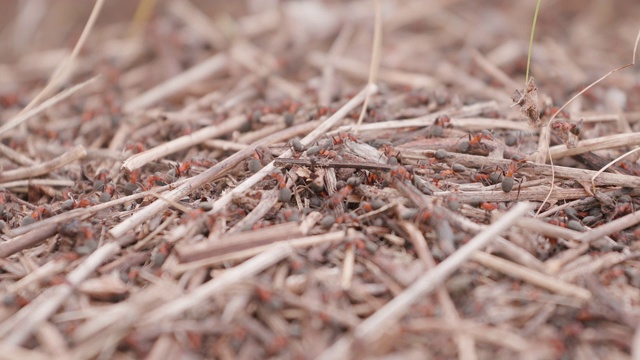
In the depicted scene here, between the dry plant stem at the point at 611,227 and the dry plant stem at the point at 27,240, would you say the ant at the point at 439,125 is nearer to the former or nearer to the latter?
the dry plant stem at the point at 611,227

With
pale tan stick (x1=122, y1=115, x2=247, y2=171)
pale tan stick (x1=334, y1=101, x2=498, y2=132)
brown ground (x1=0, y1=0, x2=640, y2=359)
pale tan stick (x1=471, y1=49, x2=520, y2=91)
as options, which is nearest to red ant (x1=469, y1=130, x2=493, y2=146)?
brown ground (x1=0, y1=0, x2=640, y2=359)

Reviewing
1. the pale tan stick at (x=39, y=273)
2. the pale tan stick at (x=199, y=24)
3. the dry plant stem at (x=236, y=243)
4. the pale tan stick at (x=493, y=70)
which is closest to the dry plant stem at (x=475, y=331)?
the dry plant stem at (x=236, y=243)

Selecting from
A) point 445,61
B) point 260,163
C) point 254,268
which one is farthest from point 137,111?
point 445,61

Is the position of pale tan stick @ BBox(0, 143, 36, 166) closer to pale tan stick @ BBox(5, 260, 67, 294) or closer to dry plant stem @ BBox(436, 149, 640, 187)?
pale tan stick @ BBox(5, 260, 67, 294)

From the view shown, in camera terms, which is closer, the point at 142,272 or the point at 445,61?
the point at 142,272

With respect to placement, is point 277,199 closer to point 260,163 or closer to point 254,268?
point 260,163

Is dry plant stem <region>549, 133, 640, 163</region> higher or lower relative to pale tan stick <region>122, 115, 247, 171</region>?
lower
